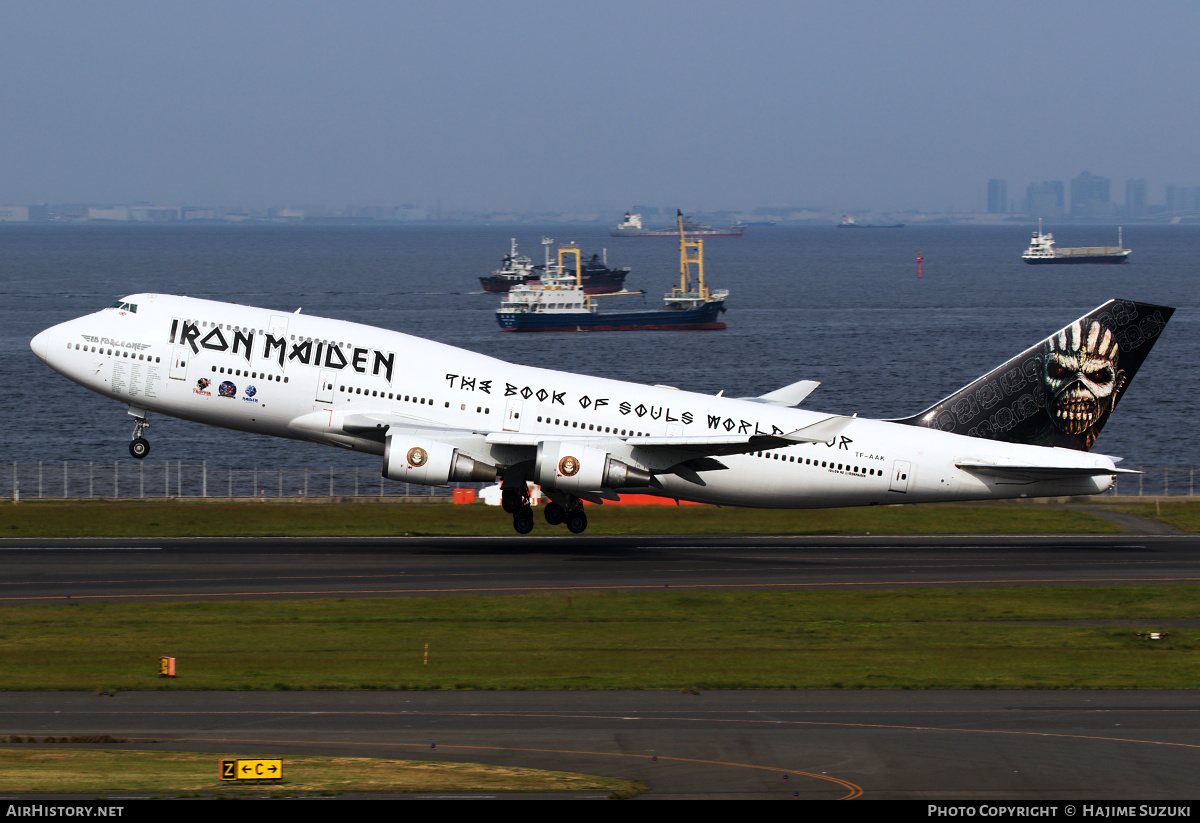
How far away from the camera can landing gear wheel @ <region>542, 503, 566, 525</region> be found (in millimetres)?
51216

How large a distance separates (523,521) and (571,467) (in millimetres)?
4526

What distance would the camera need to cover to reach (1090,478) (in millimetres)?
49344

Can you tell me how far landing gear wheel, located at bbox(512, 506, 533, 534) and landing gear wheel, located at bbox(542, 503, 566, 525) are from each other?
3.27ft

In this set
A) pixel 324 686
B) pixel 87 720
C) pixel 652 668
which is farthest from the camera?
pixel 652 668

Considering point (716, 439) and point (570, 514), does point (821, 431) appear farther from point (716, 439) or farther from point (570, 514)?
point (570, 514)

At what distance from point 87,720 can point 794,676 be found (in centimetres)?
1653

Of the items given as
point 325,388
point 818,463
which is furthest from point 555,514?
point 818,463

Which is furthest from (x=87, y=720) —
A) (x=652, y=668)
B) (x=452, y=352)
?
(x=452, y=352)

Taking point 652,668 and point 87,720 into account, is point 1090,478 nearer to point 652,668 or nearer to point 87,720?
point 652,668

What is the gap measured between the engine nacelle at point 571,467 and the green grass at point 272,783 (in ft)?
74.8

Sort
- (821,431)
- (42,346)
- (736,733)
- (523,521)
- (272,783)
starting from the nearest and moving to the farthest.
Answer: (272,783) < (736,733) < (821,431) < (42,346) < (523,521)

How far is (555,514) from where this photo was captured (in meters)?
51.3

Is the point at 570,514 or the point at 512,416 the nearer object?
the point at 512,416

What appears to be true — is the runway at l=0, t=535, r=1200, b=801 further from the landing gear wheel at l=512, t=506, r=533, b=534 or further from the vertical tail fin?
the vertical tail fin
